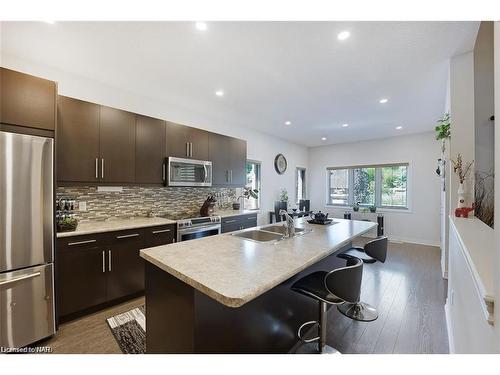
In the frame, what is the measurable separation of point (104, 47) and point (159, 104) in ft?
4.69

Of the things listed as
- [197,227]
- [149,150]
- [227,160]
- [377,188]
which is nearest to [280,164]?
[227,160]

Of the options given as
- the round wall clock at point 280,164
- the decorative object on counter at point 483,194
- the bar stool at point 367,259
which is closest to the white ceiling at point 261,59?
the decorative object on counter at point 483,194

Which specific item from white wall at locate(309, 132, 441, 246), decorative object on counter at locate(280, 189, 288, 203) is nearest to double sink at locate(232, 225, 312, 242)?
decorative object on counter at locate(280, 189, 288, 203)

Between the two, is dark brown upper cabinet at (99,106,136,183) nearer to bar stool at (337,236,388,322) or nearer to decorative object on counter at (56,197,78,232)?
decorative object on counter at (56,197,78,232)

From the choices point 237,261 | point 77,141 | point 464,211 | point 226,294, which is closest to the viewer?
point 226,294

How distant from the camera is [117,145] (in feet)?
9.06

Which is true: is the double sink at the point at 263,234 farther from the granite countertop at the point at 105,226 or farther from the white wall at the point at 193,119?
the white wall at the point at 193,119

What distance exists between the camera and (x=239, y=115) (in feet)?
13.9

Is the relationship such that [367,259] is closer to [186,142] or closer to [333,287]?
[333,287]

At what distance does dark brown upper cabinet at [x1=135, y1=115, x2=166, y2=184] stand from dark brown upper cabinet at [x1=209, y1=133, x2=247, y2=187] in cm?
91

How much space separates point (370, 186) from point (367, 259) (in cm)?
462

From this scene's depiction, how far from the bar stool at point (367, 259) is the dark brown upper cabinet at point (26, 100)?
299 centimetres
